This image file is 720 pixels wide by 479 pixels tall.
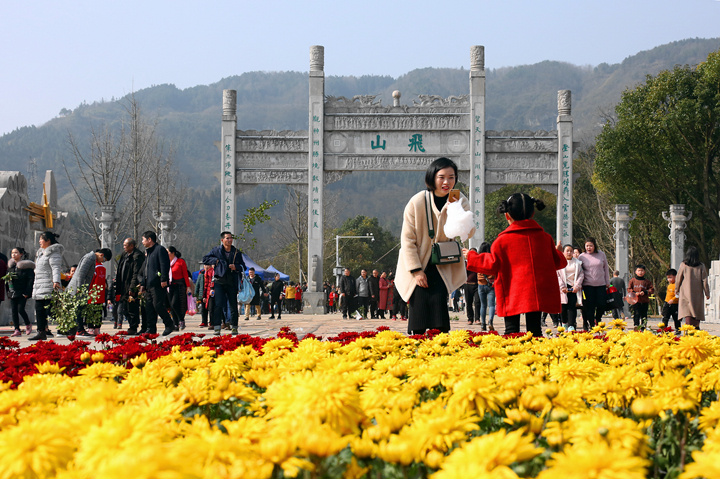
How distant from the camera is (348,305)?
1872cm

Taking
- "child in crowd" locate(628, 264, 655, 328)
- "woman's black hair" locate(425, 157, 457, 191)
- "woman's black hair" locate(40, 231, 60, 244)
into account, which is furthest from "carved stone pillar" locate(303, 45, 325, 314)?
"woman's black hair" locate(425, 157, 457, 191)

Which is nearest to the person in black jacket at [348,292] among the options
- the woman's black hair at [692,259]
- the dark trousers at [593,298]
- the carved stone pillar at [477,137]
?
the carved stone pillar at [477,137]

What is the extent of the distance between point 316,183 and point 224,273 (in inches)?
487

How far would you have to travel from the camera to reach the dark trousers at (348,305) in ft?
61.2

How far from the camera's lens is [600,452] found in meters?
1.22

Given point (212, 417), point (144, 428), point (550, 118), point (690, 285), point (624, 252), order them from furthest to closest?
point (550, 118) < point (624, 252) < point (690, 285) < point (212, 417) < point (144, 428)

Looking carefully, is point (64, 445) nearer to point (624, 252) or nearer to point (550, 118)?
point (624, 252)

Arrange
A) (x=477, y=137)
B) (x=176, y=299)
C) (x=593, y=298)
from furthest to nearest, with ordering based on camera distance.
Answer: (x=477, y=137), (x=176, y=299), (x=593, y=298)

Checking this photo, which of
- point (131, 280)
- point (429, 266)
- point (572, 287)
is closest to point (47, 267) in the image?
point (131, 280)

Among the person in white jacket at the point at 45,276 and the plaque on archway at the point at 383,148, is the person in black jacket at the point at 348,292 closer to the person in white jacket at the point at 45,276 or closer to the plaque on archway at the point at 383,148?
the plaque on archway at the point at 383,148

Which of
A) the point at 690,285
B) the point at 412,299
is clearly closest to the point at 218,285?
the point at 412,299

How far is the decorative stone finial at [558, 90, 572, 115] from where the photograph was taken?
914 inches

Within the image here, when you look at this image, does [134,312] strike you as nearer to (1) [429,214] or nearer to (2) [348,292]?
(1) [429,214]

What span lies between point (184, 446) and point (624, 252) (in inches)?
844
